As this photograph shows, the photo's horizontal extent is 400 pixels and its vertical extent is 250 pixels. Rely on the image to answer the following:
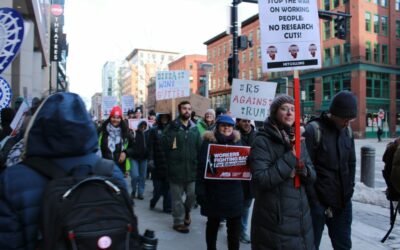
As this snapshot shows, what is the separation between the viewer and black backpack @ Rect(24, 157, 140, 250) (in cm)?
160

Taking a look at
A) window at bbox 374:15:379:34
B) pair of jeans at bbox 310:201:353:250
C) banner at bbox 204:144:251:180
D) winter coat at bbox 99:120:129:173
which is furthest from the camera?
window at bbox 374:15:379:34

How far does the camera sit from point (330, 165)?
394 cm

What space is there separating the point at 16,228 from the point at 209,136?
362 centimetres

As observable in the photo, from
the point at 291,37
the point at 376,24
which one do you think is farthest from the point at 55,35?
the point at 291,37

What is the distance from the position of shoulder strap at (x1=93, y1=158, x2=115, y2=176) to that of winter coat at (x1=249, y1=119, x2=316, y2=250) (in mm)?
1680

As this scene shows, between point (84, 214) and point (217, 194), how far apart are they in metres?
3.43

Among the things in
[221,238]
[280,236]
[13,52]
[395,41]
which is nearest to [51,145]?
[280,236]

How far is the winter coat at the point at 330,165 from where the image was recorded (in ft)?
12.9

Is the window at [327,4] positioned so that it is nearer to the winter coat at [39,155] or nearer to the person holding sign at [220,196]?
the person holding sign at [220,196]

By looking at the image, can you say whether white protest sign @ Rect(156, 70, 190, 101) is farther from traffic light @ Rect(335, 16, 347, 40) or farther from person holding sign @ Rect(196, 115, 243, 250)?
traffic light @ Rect(335, 16, 347, 40)

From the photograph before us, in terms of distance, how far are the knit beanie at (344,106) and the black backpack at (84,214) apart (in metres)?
2.82

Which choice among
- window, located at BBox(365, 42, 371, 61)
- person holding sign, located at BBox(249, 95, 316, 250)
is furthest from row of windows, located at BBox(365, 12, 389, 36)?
person holding sign, located at BBox(249, 95, 316, 250)

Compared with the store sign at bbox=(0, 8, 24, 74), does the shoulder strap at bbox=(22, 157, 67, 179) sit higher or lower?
lower

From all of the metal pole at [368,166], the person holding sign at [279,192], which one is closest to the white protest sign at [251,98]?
the person holding sign at [279,192]
